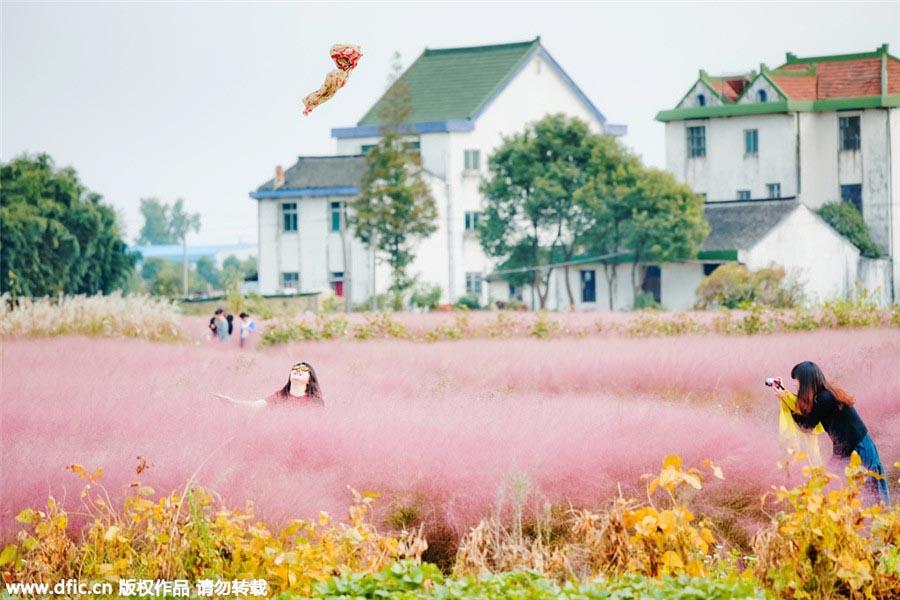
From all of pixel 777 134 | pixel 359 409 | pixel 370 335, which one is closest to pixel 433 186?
pixel 777 134

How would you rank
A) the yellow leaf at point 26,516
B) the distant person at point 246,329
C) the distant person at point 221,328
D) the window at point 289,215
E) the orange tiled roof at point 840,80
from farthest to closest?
the window at point 289,215 → the orange tiled roof at point 840,80 → the distant person at point 221,328 → the distant person at point 246,329 → the yellow leaf at point 26,516

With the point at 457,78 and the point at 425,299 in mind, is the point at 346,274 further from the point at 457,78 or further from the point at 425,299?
the point at 457,78

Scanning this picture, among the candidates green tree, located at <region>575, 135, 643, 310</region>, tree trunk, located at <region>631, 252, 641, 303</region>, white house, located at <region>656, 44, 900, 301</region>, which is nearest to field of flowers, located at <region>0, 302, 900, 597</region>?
white house, located at <region>656, 44, 900, 301</region>

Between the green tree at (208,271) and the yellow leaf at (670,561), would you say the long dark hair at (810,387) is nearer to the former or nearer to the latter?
the yellow leaf at (670,561)

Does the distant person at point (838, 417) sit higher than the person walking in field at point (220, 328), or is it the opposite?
the person walking in field at point (220, 328)

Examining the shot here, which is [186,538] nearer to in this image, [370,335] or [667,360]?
[667,360]

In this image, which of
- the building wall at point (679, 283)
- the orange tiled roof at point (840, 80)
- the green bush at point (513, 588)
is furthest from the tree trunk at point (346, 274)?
the green bush at point (513, 588)

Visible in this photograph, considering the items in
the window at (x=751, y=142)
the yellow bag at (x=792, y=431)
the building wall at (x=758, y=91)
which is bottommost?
the yellow bag at (x=792, y=431)

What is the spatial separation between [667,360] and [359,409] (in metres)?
5.98

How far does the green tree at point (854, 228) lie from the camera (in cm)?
3353

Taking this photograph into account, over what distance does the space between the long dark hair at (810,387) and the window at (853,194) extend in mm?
26550

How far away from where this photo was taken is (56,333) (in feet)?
70.0

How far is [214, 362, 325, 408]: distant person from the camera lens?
391 inches

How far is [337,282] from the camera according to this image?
49844mm
